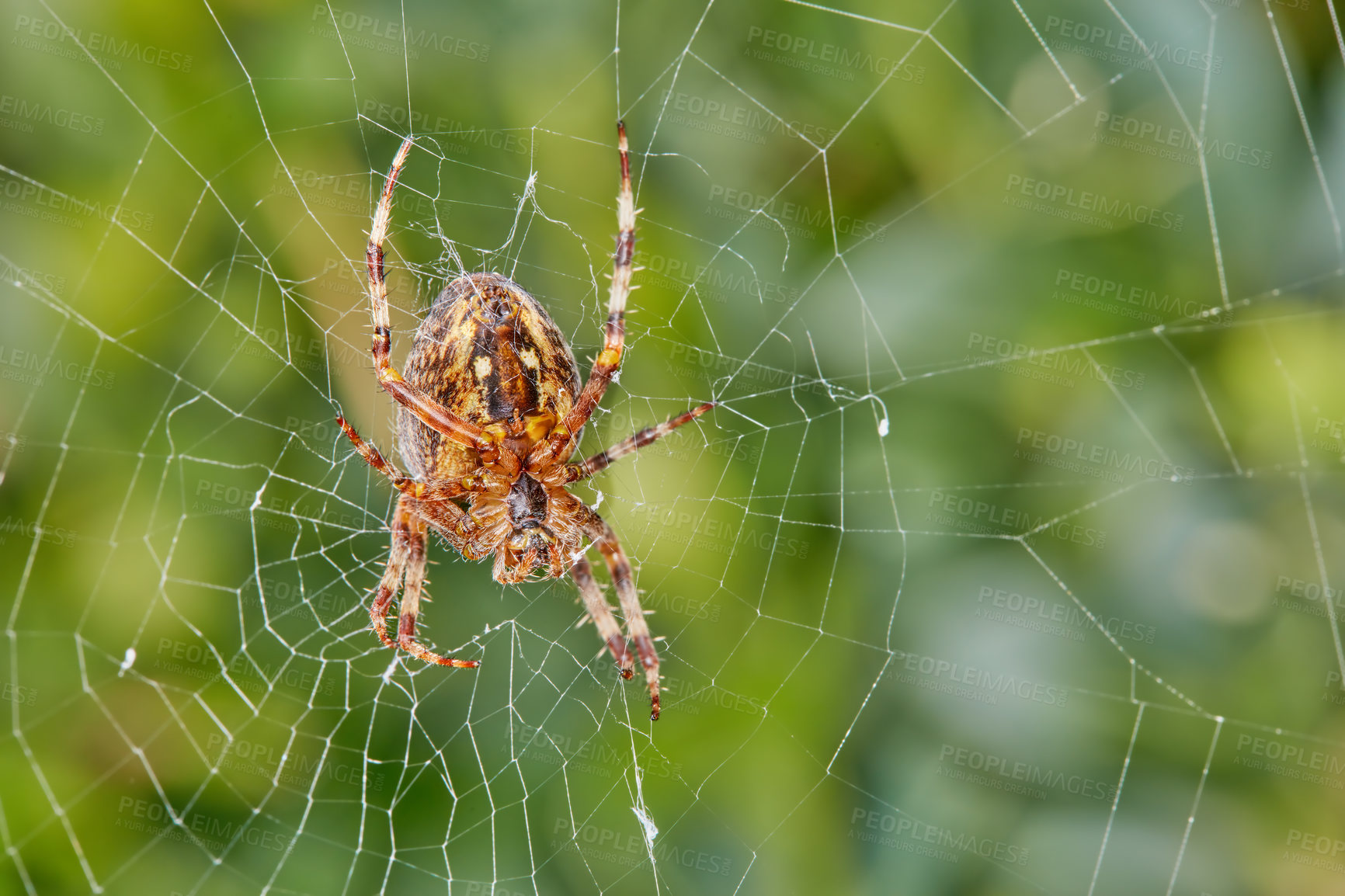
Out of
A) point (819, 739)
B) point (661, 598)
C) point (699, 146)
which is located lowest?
point (819, 739)

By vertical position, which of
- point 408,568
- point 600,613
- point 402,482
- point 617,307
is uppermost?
point 617,307

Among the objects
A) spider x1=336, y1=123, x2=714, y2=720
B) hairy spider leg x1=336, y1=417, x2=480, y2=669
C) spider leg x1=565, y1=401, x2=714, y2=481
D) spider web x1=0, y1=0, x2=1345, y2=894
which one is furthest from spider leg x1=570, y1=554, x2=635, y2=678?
hairy spider leg x1=336, y1=417, x2=480, y2=669

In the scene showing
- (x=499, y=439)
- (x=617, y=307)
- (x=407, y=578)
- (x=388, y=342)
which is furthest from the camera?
(x=407, y=578)

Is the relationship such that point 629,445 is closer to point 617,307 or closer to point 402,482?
point 617,307

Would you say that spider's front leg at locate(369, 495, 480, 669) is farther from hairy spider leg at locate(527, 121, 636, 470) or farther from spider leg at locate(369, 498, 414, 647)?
hairy spider leg at locate(527, 121, 636, 470)

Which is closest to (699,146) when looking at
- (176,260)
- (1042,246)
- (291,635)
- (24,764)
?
(1042,246)

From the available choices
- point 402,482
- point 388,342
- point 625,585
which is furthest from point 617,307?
point 625,585

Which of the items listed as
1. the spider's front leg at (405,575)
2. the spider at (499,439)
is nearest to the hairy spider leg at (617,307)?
the spider at (499,439)

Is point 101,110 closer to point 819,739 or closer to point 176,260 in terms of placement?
point 176,260
